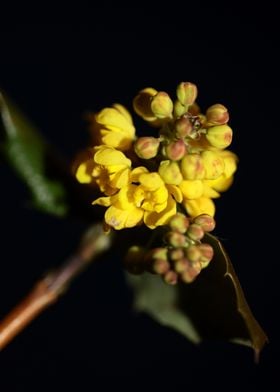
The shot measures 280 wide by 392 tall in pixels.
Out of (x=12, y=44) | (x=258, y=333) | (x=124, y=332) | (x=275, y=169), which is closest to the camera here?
(x=258, y=333)

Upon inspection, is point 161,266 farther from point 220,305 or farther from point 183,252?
point 220,305

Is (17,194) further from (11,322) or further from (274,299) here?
(11,322)

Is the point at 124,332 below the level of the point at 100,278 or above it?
below

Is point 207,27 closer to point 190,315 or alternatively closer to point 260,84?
point 260,84

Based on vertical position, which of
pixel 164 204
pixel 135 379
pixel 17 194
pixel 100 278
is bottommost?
pixel 135 379

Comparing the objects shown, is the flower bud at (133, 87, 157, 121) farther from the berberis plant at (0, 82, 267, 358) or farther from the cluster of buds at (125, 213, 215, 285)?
the cluster of buds at (125, 213, 215, 285)

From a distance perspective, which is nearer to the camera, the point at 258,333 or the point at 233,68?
the point at 258,333

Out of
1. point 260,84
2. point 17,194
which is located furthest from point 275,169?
point 17,194

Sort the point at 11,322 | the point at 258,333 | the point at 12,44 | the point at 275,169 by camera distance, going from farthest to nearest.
Result: 1. the point at 12,44
2. the point at 275,169
3. the point at 11,322
4. the point at 258,333
